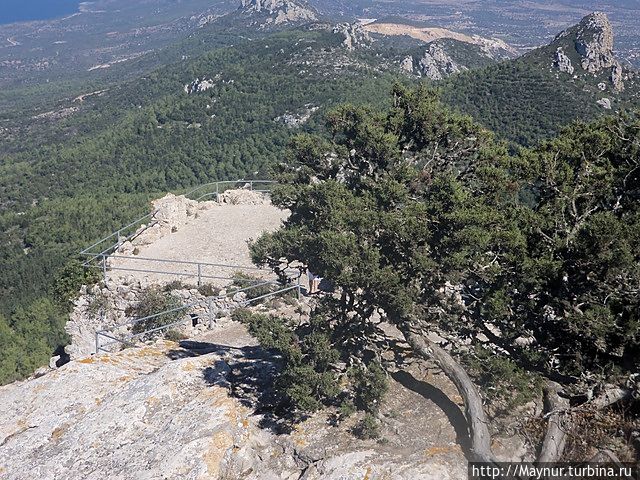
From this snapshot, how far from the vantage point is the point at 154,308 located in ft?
55.3

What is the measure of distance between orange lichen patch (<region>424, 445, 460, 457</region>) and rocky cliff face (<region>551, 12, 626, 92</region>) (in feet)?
224

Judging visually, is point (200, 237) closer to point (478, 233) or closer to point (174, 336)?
point (174, 336)

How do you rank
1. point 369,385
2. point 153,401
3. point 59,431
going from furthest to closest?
point 153,401 < point 59,431 < point 369,385

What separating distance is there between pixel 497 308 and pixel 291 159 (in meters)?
4.63

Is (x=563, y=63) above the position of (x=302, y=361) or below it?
above

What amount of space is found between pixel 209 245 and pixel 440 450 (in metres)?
13.4

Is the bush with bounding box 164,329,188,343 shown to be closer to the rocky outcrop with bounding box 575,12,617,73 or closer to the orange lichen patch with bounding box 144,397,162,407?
the orange lichen patch with bounding box 144,397,162,407

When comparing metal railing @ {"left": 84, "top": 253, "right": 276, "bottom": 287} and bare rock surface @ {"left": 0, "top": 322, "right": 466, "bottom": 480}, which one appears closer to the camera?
bare rock surface @ {"left": 0, "top": 322, "right": 466, "bottom": 480}

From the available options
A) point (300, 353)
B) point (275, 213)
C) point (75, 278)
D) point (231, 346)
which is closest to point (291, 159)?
point (300, 353)

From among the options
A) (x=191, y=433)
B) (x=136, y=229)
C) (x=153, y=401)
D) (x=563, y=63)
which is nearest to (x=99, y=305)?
(x=153, y=401)

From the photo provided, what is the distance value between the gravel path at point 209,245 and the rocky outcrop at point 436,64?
287 feet

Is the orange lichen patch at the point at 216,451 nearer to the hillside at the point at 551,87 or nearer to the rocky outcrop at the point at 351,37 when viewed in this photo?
the hillside at the point at 551,87

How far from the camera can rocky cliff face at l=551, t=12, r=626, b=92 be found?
68.4m

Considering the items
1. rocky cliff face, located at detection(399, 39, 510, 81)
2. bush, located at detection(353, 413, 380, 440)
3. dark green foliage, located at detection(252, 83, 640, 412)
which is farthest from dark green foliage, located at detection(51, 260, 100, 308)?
rocky cliff face, located at detection(399, 39, 510, 81)
